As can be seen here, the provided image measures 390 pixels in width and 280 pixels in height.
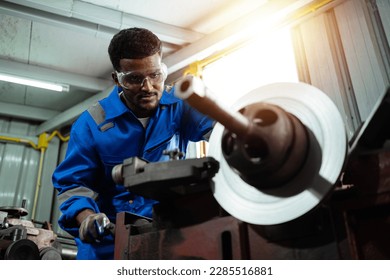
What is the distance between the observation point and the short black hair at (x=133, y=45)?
59.2 inches

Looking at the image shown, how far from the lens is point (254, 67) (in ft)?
8.96

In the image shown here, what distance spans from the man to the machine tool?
2.00 feet

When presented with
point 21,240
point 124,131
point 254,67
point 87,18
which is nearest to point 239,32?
point 254,67

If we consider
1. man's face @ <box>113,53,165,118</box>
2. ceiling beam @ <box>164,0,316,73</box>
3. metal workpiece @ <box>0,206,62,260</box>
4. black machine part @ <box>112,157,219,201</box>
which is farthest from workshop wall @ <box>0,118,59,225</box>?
black machine part @ <box>112,157,219,201</box>

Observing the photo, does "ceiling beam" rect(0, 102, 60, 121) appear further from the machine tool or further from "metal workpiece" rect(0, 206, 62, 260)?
the machine tool

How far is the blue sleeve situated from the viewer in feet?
4.19

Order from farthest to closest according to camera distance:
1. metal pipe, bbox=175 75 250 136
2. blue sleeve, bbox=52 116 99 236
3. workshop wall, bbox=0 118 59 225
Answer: workshop wall, bbox=0 118 59 225 < blue sleeve, bbox=52 116 99 236 < metal pipe, bbox=175 75 250 136

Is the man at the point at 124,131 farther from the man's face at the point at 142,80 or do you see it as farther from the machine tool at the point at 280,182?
the machine tool at the point at 280,182

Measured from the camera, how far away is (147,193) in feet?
2.86

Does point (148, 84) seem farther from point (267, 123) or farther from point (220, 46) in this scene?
point (220, 46)

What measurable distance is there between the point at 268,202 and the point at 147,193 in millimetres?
295

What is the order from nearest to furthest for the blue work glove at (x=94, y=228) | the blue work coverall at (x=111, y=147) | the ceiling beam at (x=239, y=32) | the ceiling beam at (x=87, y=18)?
the blue work glove at (x=94, y=228) → the blue work coverall at (x=111, y=147) → the ceiling beam at (x=239, y=32) → the ceiling beam at (x=87, y=18)

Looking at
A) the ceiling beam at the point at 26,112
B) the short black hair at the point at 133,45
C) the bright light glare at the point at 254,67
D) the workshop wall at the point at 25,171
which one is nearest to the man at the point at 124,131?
the short black hair at the point at 133,45

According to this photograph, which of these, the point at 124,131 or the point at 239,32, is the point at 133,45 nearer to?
the point at 124,131
